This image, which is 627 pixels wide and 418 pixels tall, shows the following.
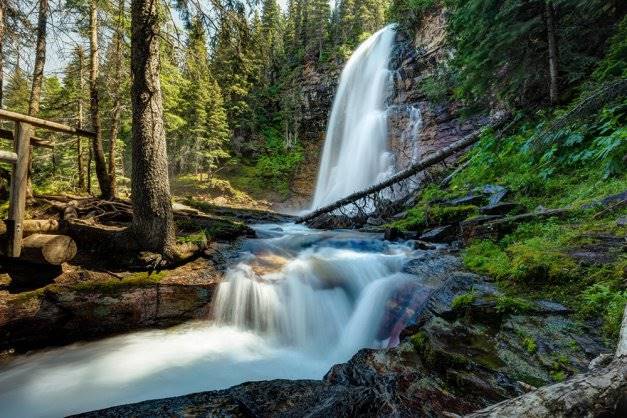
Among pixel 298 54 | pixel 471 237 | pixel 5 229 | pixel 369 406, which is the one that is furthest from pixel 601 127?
pixel 298 54

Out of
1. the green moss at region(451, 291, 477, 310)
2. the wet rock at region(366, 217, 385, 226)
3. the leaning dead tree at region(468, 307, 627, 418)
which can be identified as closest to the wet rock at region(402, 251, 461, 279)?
the green moss at region(451, 291, 477, 310)

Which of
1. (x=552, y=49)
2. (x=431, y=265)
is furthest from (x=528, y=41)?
(x=431, y=265)

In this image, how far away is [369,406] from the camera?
8.62ft

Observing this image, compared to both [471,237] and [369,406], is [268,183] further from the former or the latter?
[369,406]

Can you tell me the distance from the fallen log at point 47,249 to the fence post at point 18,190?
0.12 metres

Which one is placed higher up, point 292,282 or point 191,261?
point 191,261

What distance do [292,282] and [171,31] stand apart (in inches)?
208

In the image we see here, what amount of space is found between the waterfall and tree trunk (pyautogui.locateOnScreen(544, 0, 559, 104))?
1202 cm

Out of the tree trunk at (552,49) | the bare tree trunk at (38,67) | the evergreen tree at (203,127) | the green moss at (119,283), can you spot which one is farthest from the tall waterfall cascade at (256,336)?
the evergreen tree at (203,127)

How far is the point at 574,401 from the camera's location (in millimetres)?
1657

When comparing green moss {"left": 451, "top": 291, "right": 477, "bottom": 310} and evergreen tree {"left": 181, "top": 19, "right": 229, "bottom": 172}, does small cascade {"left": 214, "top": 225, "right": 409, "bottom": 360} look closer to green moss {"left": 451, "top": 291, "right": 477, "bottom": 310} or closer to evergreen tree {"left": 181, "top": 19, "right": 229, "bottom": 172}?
green moss {"left": 451, "top": 291, "right": 477, "bottom": 310}

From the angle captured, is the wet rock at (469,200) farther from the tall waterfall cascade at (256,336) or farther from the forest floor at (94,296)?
the forest floor at (94,296)

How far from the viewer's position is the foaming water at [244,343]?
3.98m

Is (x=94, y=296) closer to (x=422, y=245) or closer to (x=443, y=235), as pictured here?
(x=422, y=245)
